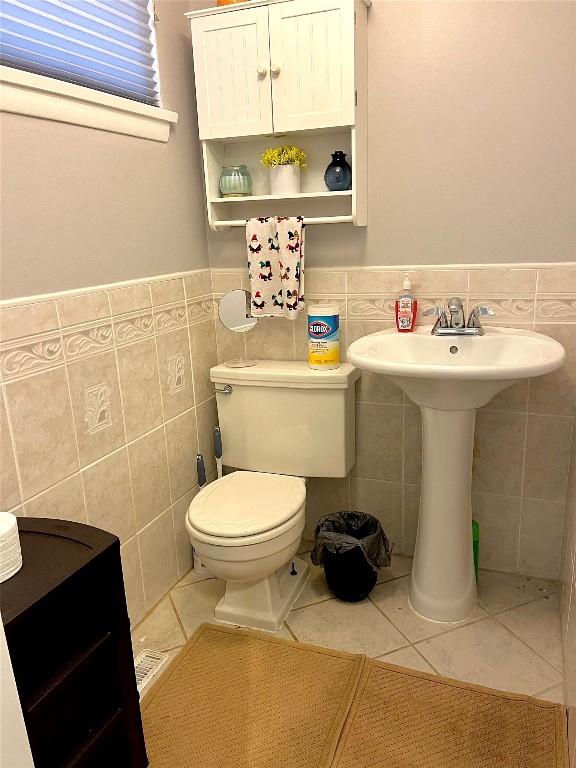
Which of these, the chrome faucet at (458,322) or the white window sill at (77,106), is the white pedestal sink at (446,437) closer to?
the chrome faucet at (458,322)

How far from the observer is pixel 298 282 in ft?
6.52

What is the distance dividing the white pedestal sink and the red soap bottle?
0.04m

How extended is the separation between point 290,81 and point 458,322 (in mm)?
946

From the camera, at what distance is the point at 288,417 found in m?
2.02

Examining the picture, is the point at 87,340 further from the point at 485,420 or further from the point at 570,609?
the point at 570,609

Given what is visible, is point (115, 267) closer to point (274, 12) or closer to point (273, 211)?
point (273, 211)

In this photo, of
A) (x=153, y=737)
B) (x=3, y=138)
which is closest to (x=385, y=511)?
(x=153, y=737)

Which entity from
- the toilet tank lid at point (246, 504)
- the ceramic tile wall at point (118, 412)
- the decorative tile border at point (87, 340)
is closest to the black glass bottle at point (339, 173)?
the ceramic tile wall at point (118, 412)

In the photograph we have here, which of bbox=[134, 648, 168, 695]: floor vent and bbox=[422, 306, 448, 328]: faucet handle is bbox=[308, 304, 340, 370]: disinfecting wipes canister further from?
bbox=[134, 648, 168, 695]: floor vent

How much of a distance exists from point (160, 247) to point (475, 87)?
113 centimetres

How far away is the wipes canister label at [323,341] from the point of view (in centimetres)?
197

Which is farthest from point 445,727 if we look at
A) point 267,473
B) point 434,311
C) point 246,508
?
point 434,311

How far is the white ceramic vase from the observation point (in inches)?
75.3

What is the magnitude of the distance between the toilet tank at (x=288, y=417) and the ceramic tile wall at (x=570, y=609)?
0.75m
